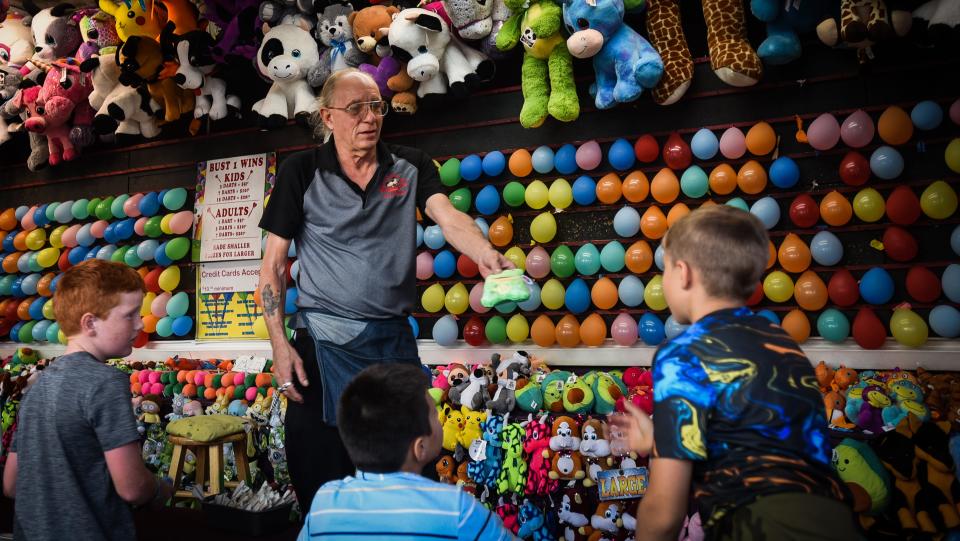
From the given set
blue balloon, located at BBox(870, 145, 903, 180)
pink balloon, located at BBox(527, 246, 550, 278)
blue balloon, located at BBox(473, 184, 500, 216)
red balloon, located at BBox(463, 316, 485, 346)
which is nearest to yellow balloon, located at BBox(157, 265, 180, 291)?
red balloon, located at BBox(463, 316, 485, 346)

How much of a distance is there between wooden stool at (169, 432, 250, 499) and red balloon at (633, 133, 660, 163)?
8.47ft

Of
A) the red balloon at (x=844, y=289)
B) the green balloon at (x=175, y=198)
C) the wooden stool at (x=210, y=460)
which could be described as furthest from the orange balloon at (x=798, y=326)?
the green balloon at (x=175, y=198)

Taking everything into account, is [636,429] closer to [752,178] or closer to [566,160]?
[752,178]

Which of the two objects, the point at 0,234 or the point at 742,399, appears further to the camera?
the point at 0,234

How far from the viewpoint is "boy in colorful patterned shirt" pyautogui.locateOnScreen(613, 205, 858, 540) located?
1.23m

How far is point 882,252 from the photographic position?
10.5 ft

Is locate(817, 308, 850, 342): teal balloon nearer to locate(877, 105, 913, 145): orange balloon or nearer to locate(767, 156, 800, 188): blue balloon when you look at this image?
locate(767, 156, 800, 188): blue balloon

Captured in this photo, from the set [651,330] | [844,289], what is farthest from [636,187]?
[844,289]

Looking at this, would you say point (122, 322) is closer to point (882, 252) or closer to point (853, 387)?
point (853, 387)

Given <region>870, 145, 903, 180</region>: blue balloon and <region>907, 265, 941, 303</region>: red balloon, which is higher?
<region>870, 145, 903, 180</region>: blue balloon

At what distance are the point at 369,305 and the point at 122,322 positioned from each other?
2.28ft

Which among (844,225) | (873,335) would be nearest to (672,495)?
(873,335)

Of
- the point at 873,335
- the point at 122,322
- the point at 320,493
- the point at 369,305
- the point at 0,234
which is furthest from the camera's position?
the point at 0,234

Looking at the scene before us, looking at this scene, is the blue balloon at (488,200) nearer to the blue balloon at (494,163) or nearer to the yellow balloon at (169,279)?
the blue balloon at (494,163)
